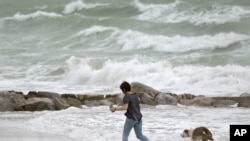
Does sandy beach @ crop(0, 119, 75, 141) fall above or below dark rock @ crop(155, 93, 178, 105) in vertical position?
below

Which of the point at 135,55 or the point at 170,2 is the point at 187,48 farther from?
the point at 170,2

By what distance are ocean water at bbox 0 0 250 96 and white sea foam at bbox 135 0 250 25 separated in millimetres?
53

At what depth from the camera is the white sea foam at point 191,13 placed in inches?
1292

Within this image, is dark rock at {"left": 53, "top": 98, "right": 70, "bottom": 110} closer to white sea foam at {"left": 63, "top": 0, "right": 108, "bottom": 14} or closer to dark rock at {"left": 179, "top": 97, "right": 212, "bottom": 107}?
dark rock at {"left": 179, "top": 97, "right": 212, "bottom": 107}

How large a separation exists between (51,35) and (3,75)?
1072 cm

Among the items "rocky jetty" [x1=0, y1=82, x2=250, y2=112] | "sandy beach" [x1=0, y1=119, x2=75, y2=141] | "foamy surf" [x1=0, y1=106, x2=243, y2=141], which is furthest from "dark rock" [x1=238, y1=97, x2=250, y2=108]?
"sandy beach" [x1=0, y1=119, x2=75, y2=141]

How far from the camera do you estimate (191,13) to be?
3506 cm

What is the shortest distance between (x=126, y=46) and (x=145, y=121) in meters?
15.6

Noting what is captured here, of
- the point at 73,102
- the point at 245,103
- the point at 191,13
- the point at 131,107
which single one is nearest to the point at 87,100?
the point at 73,102

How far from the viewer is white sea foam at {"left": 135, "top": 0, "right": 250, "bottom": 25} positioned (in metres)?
32.8

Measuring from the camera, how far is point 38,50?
1210 inches

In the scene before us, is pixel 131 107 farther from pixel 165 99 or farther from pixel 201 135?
pixel 165 99

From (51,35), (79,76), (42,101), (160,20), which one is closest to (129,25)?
(160,20)

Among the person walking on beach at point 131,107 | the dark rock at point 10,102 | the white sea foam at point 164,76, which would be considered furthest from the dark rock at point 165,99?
the person walking on beach at point 131,107
